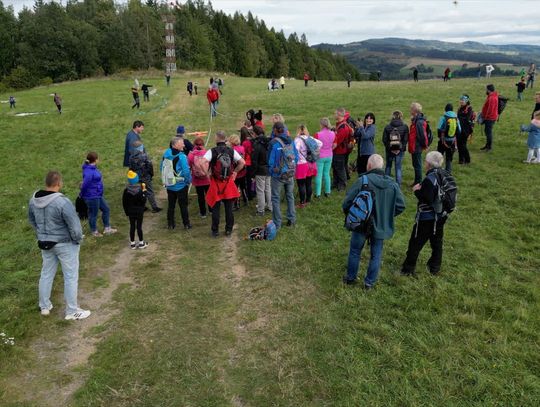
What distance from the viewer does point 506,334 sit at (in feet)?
18.5

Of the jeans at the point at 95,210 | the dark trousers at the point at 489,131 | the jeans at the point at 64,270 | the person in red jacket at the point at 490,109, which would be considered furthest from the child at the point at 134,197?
the dark trousers at the point at 489,131

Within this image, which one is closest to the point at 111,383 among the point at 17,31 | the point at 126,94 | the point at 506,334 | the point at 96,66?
the point at 506,334

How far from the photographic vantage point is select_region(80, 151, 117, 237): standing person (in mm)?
8953

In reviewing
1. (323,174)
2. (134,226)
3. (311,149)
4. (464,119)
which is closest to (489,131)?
(464,119)

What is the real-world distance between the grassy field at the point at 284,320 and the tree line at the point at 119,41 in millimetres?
73936

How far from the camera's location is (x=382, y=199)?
21.1ft

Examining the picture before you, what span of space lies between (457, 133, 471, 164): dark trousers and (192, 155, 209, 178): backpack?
861cm

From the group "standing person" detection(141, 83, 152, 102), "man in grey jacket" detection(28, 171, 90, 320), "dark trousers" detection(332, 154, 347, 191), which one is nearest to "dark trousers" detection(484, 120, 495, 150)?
"dark trousers" detection(332, 154, 347, 191)

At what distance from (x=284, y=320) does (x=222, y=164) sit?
3.95 m

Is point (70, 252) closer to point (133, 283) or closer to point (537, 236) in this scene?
point (133, 283)

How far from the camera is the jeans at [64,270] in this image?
245 inches

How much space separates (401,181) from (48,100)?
3443 centimetres

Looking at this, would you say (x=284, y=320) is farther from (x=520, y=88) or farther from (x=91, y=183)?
(x=520, y=88)

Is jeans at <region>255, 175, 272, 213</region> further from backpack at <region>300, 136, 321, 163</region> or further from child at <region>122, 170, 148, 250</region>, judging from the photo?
child at <region>122, 170, 148, 250</region>
